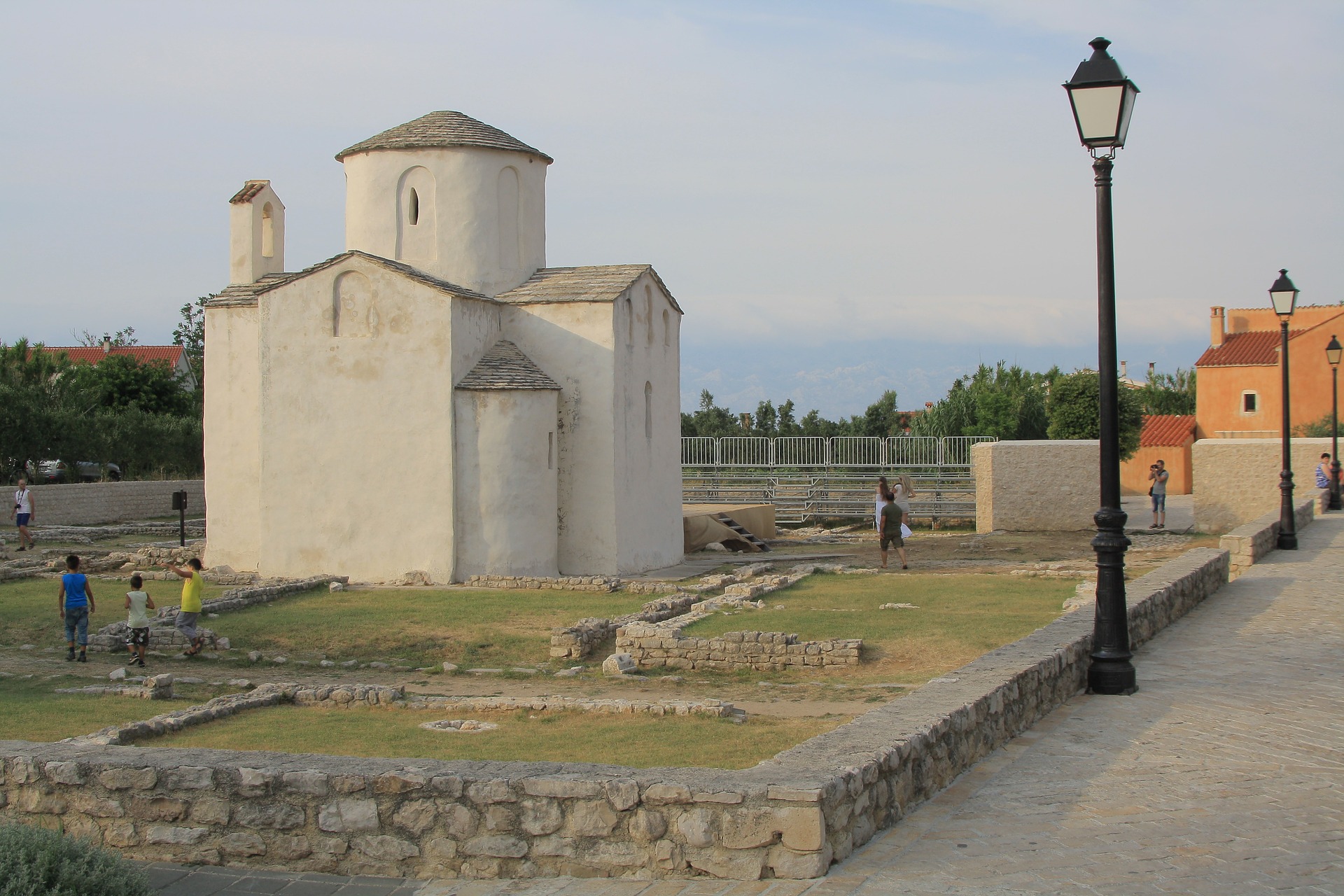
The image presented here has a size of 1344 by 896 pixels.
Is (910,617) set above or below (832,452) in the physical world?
Answer: below

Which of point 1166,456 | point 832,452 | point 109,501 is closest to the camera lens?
point 109,501

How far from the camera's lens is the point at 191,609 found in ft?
45.5

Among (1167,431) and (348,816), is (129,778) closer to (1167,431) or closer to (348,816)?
(348,816)

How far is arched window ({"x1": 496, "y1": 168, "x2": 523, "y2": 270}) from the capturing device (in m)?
22.2

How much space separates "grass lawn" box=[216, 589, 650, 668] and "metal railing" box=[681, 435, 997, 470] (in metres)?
16.3

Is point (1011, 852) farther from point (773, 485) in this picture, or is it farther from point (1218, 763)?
point (773, 485)

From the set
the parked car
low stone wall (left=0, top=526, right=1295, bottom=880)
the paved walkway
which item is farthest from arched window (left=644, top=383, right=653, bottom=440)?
the parked car

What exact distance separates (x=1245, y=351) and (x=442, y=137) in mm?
41489

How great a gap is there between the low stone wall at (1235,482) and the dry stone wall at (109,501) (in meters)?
24.5

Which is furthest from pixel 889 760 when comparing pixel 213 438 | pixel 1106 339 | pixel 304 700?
pixel 213 438

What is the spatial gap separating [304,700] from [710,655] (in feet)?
14.0

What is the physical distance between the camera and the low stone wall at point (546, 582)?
18.3 meters

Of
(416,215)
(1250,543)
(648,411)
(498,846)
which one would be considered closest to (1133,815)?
(498,846)

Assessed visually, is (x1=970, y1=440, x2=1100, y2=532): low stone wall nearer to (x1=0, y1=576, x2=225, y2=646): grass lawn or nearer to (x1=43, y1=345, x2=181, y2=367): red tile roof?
(x1=0, y1=576, x2=225, y2=646): grass lawn
